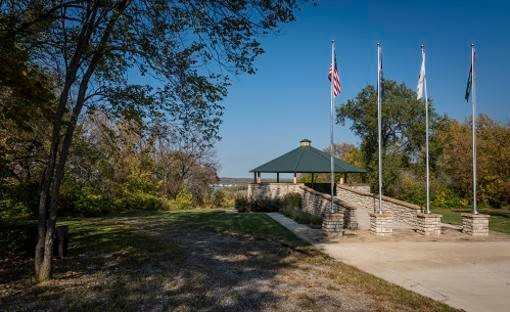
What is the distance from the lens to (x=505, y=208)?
32.5 meters

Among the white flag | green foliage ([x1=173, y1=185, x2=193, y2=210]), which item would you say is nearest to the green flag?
the white flag

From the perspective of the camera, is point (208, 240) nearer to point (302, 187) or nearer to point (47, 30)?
point (47, 30)

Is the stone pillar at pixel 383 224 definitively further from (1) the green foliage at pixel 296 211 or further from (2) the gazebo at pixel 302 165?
(2) the gazebo at pixel 302 165

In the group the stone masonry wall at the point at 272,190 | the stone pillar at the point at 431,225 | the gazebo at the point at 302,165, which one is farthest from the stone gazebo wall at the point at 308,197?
the stone pillar at the point at 431,225

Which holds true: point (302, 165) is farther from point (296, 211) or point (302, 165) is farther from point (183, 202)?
point (183, 202)

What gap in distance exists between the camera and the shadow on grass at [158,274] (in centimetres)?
655

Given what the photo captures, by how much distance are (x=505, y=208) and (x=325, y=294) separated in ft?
99.4

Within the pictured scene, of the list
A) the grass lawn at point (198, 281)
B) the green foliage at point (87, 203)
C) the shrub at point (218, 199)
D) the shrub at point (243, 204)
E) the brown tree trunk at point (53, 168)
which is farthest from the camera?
the shrub at point (218, 199)

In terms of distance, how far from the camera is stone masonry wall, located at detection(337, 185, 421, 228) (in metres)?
18.8

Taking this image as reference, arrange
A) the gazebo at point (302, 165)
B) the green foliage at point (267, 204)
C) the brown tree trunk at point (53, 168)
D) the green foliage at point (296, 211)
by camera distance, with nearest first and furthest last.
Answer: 1. the brown tree trunk at point (53, 168)
2. the green foliage at point (296, 211)
3. the green foliage at point (267, 204)
4. the gazebo at point (302, 165)

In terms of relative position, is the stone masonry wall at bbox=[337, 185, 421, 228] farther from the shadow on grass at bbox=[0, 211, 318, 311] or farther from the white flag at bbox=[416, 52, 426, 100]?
the shadow on grass at bbox=[0, 211, 318, 311]

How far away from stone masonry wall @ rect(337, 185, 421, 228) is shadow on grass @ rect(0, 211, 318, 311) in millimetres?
6539

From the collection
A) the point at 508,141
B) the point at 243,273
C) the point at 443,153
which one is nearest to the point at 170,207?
the point at 508,141

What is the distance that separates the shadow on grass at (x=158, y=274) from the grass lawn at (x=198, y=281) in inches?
0.6
